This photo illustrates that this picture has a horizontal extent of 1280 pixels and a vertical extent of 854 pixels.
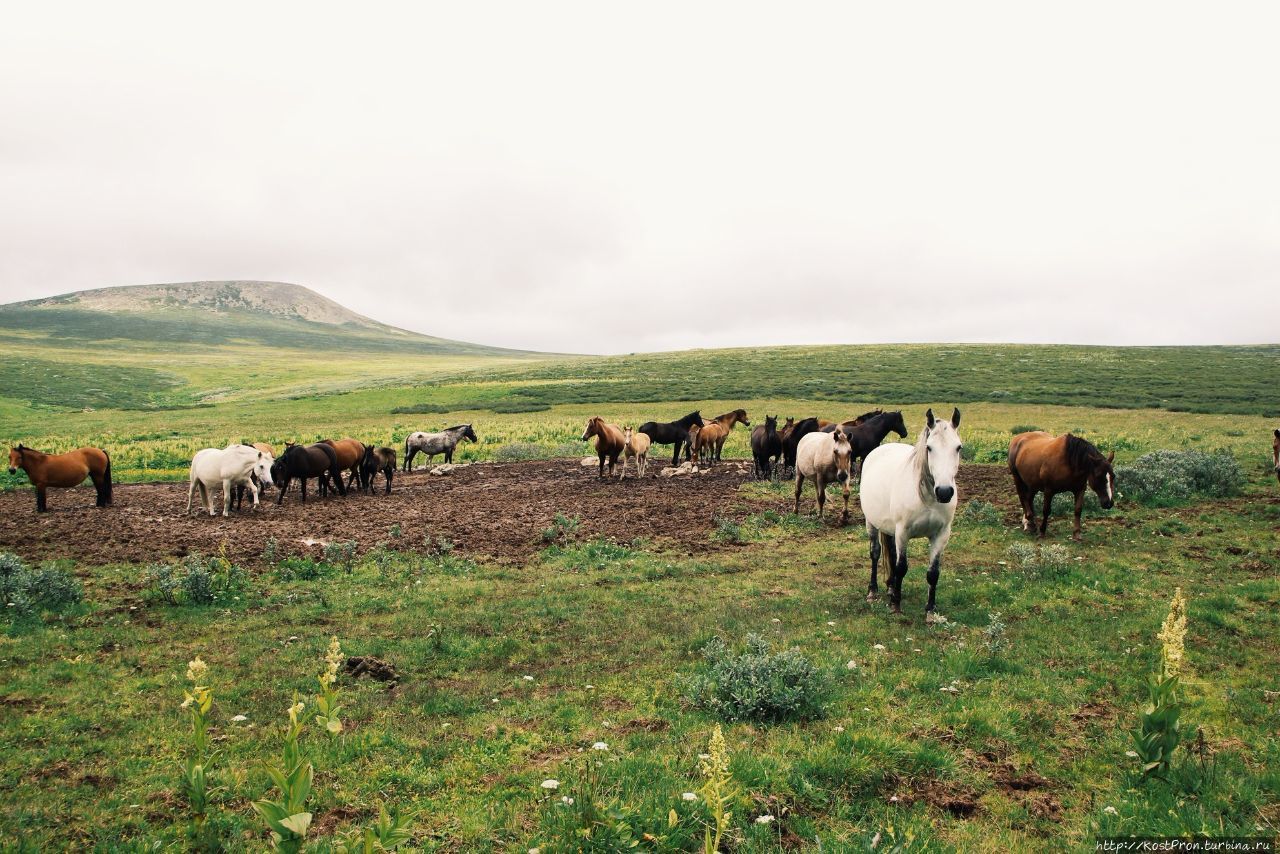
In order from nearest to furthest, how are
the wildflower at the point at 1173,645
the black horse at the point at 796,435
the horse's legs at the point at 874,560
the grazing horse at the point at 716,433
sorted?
the wildflower at the point at 1173,645
the horse's legs at the point at 874,560
the black horse at the point at 796,435
the grazing horse at the point at 716,433

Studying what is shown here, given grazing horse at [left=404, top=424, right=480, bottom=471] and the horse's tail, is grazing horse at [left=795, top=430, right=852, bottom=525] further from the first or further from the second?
the horse's tail

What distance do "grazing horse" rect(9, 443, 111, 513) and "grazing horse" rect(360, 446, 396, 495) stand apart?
6884 millimetres

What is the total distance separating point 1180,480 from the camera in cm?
1714

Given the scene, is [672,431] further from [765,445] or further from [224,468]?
[224,468]

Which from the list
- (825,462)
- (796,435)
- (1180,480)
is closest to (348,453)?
(796,435)

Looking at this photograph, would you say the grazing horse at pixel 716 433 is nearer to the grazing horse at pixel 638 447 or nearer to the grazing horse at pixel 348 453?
the grazing horse at pixel 638 447

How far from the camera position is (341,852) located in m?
3.60

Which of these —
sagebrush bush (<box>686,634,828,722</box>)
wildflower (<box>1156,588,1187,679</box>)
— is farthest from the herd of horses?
wildflower (<box>1156,588,1187,679</box>)

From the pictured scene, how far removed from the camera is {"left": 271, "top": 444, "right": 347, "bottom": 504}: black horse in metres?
19.7

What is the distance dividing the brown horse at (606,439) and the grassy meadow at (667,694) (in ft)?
27.8

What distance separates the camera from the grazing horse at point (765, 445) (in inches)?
896

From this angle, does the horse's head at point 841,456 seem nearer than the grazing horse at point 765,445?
Yes

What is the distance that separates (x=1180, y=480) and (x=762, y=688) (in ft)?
55.1

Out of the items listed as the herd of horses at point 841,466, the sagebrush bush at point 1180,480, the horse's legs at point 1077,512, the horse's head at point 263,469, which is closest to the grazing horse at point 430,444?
the herd of horses at point 841,466
